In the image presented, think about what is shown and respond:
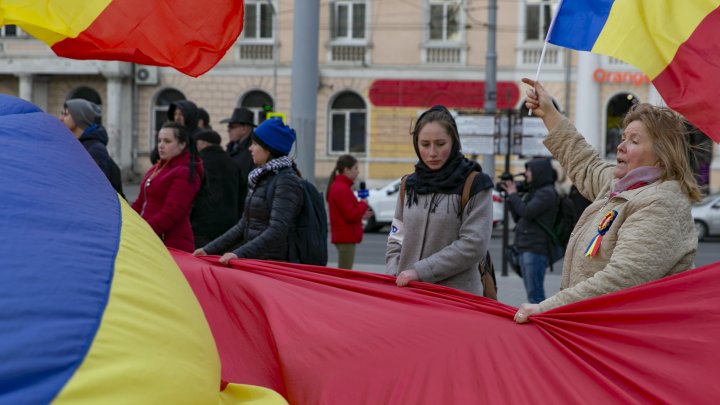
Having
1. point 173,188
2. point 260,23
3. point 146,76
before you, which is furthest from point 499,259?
point 146,76

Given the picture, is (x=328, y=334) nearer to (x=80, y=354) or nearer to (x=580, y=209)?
(x=80, y=354)

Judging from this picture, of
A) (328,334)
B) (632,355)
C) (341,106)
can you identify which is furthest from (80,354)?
(341,106)

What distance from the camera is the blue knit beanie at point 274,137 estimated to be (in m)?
6.30

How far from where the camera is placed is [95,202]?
3.13 m

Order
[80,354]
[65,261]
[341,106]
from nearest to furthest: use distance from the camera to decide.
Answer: [80,354] < [65,261] < [341,106]

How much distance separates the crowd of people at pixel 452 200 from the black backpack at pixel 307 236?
5 cm

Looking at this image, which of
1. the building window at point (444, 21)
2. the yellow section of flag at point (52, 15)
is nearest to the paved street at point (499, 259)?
the yellow section of flag at point (52, 15)

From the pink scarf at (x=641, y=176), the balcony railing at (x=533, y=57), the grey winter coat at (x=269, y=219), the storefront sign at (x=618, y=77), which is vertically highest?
the balcony railing at (x=533, y=57)

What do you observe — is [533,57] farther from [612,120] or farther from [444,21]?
[612,120]

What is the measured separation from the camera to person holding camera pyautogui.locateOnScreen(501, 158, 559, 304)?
948 centimetres

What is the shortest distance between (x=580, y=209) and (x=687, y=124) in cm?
581

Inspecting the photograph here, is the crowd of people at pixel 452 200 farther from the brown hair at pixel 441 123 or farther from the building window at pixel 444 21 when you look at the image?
the building window at pixel 444 21

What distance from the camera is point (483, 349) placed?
3748mm

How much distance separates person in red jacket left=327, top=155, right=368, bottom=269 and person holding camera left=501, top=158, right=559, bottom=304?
202 cm
